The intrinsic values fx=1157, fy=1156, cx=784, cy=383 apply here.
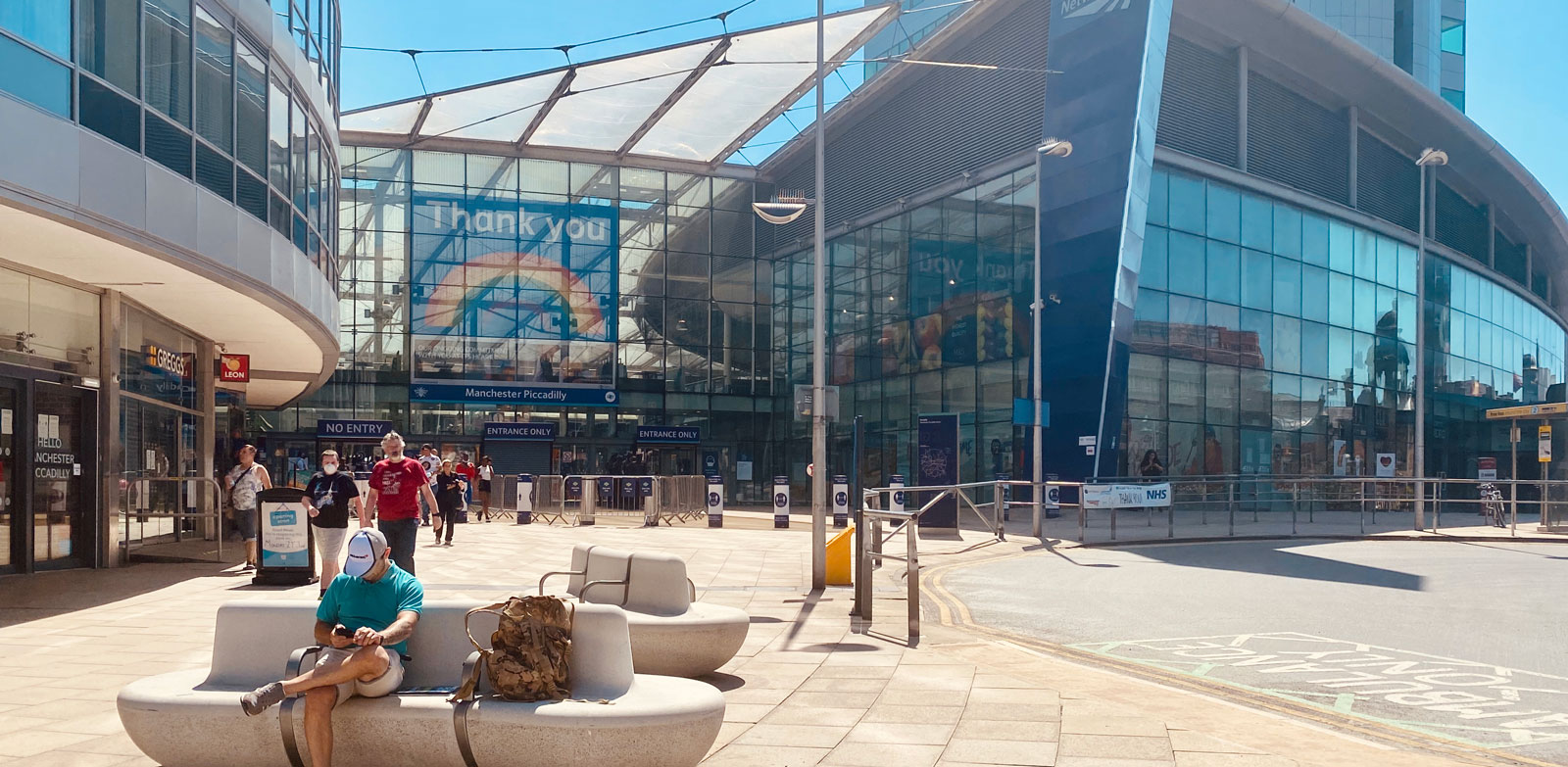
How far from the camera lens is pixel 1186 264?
32.4 metres

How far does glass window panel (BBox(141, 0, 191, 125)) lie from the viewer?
42.6 ft

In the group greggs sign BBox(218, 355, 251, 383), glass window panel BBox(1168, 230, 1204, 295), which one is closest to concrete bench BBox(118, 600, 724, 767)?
greggs sign BBox(218, 355, 251, 383)

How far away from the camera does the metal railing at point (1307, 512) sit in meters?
23.5

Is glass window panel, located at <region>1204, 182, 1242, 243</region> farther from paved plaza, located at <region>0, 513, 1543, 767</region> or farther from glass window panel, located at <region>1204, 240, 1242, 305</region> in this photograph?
paved plaza, located at <region>0, 513, 1543, 767</region>

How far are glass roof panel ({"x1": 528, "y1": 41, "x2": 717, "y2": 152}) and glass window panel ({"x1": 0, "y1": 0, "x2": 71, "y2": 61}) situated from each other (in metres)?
20.8

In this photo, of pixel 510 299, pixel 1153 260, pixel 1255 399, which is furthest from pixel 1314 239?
pixel 510 299

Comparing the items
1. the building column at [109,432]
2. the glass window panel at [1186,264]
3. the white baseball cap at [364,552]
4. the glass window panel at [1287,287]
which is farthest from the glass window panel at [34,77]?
the glass window panel at [1287,287]

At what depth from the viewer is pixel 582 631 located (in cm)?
536

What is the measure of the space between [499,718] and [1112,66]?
28226 millimetres

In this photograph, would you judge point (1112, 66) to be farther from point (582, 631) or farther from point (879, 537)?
point (582, 631)

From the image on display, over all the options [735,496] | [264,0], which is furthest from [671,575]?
[735,496]

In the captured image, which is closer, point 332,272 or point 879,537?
point 879,537

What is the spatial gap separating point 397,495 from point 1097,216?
22468 mm

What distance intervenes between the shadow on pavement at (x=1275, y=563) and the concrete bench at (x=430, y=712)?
11.8 m
